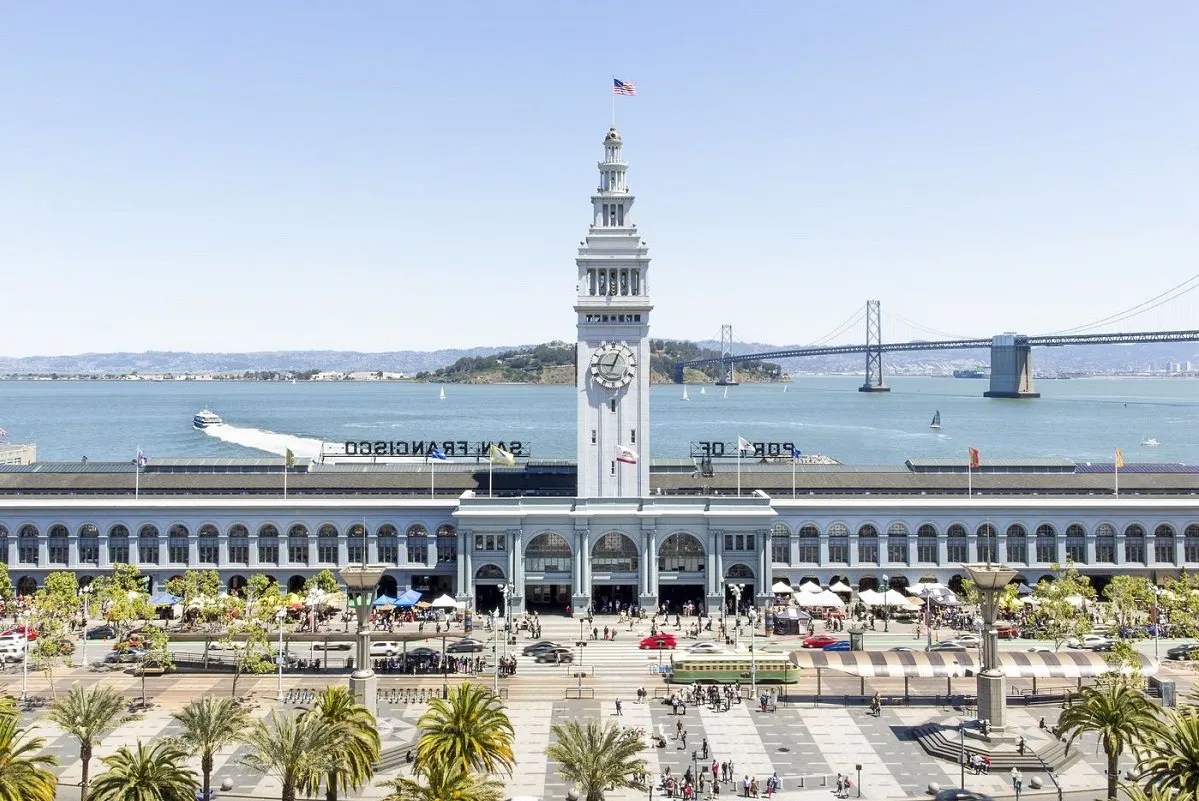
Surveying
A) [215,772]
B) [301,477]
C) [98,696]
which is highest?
[301,477]

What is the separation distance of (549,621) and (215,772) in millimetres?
33478

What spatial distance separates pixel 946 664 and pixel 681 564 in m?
27.1

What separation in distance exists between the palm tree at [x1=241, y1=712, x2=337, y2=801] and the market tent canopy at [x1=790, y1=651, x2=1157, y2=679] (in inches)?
1225

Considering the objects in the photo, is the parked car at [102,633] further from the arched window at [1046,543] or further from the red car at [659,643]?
the arched window at [1046,543]

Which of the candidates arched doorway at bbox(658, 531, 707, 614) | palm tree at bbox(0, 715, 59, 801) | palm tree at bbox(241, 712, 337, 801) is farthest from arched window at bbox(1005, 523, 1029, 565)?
palm tree at bbox(0, 715, 59, 801)

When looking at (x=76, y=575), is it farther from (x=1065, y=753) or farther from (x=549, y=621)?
(x=1065, y=753)

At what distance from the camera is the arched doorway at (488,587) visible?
8762 centimetres

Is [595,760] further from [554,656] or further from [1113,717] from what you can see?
[554,656]

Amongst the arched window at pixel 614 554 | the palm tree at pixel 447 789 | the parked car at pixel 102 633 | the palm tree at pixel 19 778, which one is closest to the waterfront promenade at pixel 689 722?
the parked car at pixel 102 633

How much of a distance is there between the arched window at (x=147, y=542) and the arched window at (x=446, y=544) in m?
22.0

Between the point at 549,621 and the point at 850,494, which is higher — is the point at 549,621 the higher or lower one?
the lower one

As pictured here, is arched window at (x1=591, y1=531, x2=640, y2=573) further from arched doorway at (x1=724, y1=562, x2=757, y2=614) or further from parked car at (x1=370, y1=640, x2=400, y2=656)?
parked car at (x1=370, y1=640, x2=400, y2=656)

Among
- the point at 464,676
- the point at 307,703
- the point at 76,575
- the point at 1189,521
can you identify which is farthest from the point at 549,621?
Result: the point at 1189,521

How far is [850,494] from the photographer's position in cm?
9581
